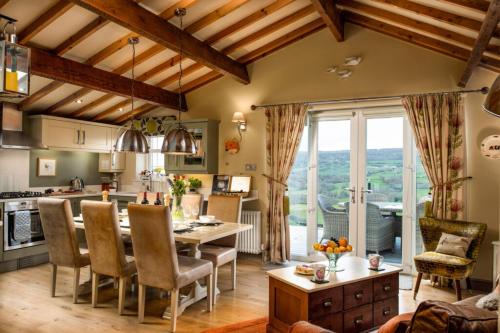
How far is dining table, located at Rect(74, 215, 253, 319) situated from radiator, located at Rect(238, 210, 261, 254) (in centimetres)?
157

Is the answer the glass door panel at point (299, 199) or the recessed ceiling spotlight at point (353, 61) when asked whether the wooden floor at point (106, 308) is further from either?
the recessed ceiling spotlight at point (353, 61)

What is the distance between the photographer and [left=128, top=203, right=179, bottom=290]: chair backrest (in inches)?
121

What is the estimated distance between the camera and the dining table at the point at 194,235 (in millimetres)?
3404

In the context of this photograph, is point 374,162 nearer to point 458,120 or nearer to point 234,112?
point 458,120

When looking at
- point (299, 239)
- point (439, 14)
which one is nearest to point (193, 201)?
point (299, 239)

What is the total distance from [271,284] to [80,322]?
168cm

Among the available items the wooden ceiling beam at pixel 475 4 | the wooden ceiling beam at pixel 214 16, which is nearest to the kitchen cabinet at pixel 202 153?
the wooden ceiling beam at pixel 214 16

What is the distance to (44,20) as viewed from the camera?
371cm

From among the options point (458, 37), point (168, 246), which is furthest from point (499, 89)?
point (458, 37)

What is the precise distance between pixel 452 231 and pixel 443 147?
0.96 m

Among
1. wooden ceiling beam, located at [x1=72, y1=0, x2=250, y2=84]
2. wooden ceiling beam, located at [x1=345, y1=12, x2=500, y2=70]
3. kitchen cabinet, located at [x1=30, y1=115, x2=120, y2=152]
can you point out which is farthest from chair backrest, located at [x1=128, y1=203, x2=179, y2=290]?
wooden ceiling beam, located at [x1=345, y1=12, x2=500, y2=70]

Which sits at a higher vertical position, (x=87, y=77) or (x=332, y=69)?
(x=332, y=69)

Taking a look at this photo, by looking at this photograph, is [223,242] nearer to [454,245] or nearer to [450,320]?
[454,245]

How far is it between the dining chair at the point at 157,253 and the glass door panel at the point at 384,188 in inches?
109
